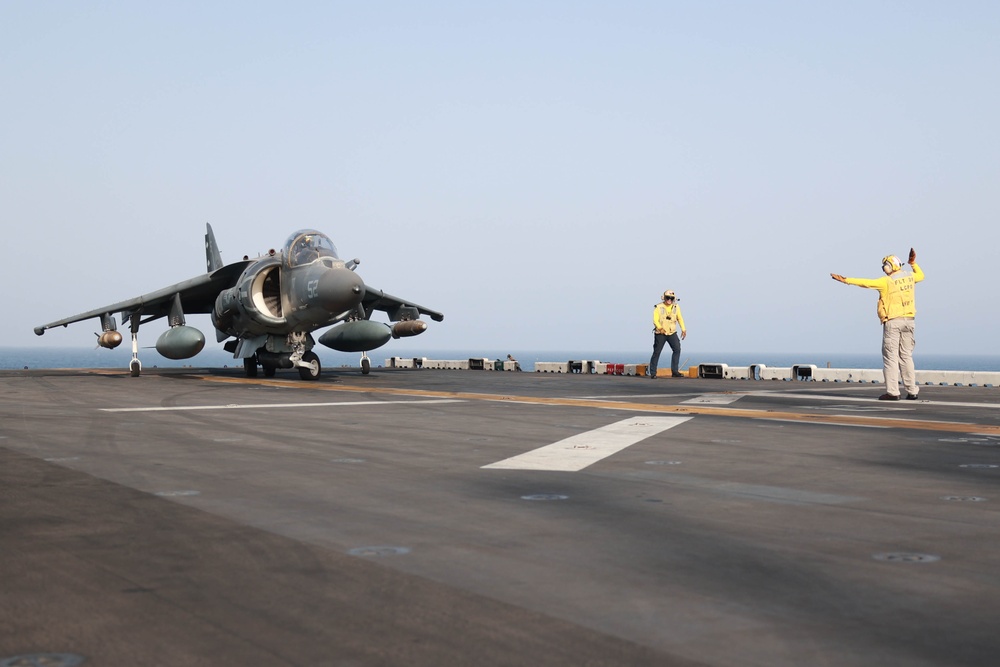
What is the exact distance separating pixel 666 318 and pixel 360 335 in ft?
32.2

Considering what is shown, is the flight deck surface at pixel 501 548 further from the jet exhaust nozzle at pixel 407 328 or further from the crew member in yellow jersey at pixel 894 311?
the jet exhaust nozzle at pixel 407 328

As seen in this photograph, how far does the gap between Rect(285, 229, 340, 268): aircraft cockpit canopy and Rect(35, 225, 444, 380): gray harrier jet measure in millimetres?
30

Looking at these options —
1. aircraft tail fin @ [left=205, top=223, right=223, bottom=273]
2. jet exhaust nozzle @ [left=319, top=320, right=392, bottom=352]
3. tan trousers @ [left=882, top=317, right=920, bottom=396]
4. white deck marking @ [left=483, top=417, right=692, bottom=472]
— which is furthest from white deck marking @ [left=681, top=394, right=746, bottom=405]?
aircraft tail fin @ [left=205, top=223, right=223, bottom=273]

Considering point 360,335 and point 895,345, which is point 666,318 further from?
point 895,345


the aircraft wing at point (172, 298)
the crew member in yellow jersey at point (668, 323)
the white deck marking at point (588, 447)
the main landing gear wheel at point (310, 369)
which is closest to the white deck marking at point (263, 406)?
the white deck marking at point (588, 447)

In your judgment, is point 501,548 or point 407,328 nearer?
point 501,548

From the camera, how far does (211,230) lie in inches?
1604

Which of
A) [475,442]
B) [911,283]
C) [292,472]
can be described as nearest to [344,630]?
[292,472]

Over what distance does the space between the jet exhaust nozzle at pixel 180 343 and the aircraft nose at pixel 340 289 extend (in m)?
5.36

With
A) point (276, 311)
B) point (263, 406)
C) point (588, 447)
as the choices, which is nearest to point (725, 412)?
point (588, 447)

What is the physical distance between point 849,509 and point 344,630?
13.2ft

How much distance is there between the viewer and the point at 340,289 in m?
27.4

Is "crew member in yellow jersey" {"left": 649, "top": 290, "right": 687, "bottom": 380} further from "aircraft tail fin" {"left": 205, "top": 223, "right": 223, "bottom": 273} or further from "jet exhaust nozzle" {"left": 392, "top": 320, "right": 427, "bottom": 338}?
"aircraft tail fin" {"left": 205, "top": 223, "right": 223, "bottom": 273}

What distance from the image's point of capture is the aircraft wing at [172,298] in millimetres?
33062
